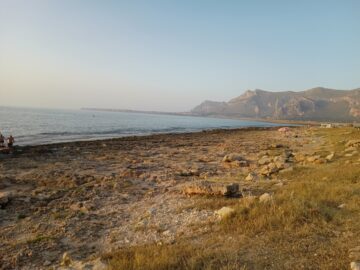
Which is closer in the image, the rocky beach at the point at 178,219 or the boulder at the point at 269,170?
the rocky beach at the point at 178,219

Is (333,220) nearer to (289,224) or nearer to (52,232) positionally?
(289,224)

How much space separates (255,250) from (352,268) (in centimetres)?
182

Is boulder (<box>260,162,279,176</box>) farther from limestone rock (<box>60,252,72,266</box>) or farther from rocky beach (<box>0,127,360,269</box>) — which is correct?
limestone rock (<box>60,252,72,266</box>)

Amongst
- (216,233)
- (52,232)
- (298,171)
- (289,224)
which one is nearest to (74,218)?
(52,232)

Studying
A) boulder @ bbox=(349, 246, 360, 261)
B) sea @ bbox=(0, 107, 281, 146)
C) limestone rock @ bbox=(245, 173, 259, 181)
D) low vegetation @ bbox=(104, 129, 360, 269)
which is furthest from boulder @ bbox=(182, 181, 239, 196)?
sea @ bbox=(0, 107, 281, 146)

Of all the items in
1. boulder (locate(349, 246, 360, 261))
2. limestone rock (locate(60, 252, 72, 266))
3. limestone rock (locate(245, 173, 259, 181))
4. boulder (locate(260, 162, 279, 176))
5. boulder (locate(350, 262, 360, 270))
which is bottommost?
limestone rock (locate(60, 252, 72, 266))

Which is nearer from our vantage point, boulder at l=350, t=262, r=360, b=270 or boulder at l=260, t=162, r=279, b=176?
boulder at l=350, t=262, r=360, b=270

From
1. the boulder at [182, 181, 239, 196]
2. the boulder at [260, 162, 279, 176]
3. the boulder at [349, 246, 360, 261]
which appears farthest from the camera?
the boulder at [260, 162, 279, 176]

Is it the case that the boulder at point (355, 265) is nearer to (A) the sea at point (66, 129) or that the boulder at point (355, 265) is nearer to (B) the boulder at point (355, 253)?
(B) the boulder at point (355, 253)

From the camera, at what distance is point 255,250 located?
6523mm

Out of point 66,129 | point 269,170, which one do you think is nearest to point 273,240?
point 269,170

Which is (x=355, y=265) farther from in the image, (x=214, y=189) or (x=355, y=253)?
(x=214, y=189)

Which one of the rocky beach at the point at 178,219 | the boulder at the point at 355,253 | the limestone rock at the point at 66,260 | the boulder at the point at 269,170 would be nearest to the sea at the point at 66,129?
the rocky beach at the point at 178,219

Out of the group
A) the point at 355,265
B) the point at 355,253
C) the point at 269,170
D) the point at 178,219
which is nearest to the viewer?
the point at 355,265
